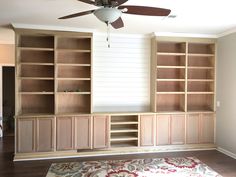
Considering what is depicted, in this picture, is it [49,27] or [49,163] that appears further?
[49,27]

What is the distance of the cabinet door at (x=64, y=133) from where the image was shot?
4.58 meters

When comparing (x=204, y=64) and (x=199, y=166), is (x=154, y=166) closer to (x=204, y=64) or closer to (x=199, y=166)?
(x=199, y=166)

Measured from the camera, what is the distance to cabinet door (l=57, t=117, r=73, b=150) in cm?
458

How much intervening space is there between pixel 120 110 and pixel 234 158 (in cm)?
251

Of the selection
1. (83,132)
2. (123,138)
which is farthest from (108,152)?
(83,132)

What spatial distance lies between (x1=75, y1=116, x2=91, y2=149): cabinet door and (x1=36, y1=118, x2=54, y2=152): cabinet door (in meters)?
0.49

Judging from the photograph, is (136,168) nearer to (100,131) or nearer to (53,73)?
(100,131)

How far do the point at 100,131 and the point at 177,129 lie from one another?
1.72 metres

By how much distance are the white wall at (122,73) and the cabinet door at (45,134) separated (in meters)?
1.04

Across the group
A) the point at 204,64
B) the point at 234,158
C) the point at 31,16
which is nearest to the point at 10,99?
the point at 31,16

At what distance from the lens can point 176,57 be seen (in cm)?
539

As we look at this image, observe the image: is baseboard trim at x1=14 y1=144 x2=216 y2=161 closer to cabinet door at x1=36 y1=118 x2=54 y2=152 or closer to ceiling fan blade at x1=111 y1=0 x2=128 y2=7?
cabinet door at x1=36 y1=118 x2=54 y2=152

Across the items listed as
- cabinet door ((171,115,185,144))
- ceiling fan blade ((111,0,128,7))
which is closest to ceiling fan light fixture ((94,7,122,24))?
ceiling fan blade ((111,0,128,7))

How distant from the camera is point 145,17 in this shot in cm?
383
